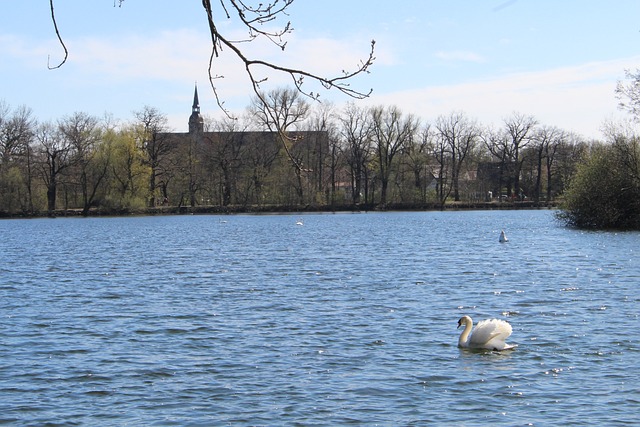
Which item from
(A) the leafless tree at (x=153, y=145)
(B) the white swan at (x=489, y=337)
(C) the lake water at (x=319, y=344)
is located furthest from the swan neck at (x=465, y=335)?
(A) the leafless tree at (x=153, y=145)

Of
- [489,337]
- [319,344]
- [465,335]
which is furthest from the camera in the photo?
[319,344]

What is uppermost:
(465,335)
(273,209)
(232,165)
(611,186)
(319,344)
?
(232,165)

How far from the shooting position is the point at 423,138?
10431 centimetres

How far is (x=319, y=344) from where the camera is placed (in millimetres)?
15359

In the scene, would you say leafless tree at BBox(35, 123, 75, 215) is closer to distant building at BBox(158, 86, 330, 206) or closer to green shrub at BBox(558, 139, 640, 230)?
distant building at BBox(158, 86, 330, 206)

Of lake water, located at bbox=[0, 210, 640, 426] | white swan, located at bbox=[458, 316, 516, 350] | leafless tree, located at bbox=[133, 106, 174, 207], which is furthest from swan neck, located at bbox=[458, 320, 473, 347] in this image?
leafless tree, located at bbox=[133, 106, 174, 207]

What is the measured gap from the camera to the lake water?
11.2m

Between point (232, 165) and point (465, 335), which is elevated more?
point (232, 165)

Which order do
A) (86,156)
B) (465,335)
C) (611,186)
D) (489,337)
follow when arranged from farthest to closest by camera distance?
1. (86,156)
2. (611,186)
3. (465,335)
4. (489,337)

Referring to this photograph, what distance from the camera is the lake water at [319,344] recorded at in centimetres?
1124

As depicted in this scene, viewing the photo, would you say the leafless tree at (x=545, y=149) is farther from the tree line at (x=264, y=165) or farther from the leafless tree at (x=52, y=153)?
the leafless tree at (x=52, y=153)

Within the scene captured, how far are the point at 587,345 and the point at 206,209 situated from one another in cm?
8380

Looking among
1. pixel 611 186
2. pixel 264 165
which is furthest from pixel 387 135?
pixel 611 186

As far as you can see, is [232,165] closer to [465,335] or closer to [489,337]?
[465,335]
